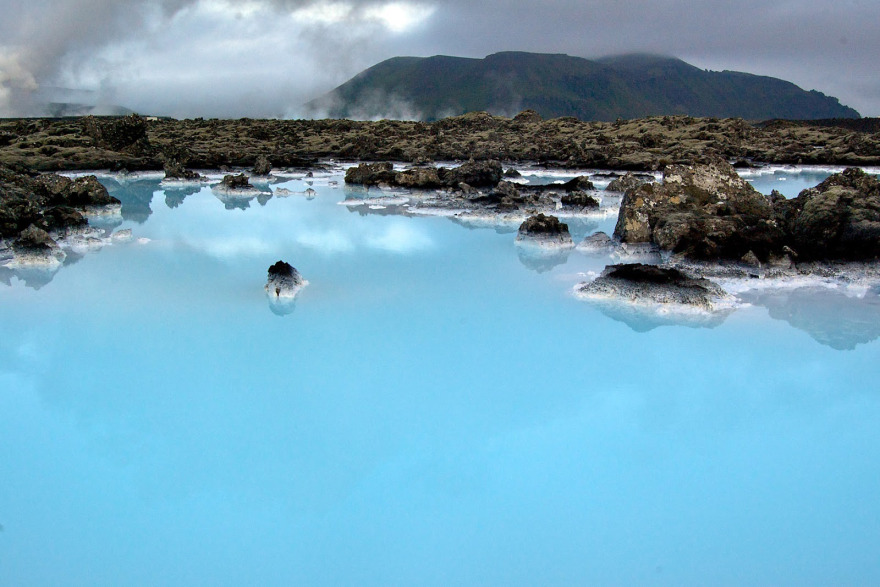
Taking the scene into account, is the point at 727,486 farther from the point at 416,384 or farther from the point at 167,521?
the point at 167,521

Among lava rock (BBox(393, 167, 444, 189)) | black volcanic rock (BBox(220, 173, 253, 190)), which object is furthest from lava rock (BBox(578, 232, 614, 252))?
black volcanic rock (BBox(220, 173, 253, 190))

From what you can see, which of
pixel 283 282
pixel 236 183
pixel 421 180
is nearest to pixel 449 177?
pixel 421 180

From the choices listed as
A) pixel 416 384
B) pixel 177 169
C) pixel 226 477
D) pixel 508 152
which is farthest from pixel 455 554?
pixel 508 152

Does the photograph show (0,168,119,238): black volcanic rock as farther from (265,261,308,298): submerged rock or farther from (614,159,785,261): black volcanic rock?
(614,159,785,261): black volcanic rock

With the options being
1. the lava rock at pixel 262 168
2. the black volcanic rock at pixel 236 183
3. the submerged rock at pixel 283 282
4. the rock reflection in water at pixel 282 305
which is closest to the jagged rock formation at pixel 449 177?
the black volcanic rock at pixel 236 183

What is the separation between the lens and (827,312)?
817 centimetres

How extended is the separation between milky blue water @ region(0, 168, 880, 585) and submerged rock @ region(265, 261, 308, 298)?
30cm

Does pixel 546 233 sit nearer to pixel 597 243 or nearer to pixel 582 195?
pixel 597 243

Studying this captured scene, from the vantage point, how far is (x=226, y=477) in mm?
4535

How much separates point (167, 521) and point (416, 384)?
2.58 meters

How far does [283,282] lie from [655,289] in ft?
16.6

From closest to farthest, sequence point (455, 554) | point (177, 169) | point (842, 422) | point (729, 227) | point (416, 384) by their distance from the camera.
A: point (455, 554) → point (842, 422) → point (416, 384) → point (729, 227) → point (177, 169)

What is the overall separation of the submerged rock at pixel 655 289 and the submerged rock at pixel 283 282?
4.03 m

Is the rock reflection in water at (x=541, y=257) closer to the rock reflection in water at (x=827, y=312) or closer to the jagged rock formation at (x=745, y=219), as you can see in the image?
the jagged rock formation at (x=745, y=219)
